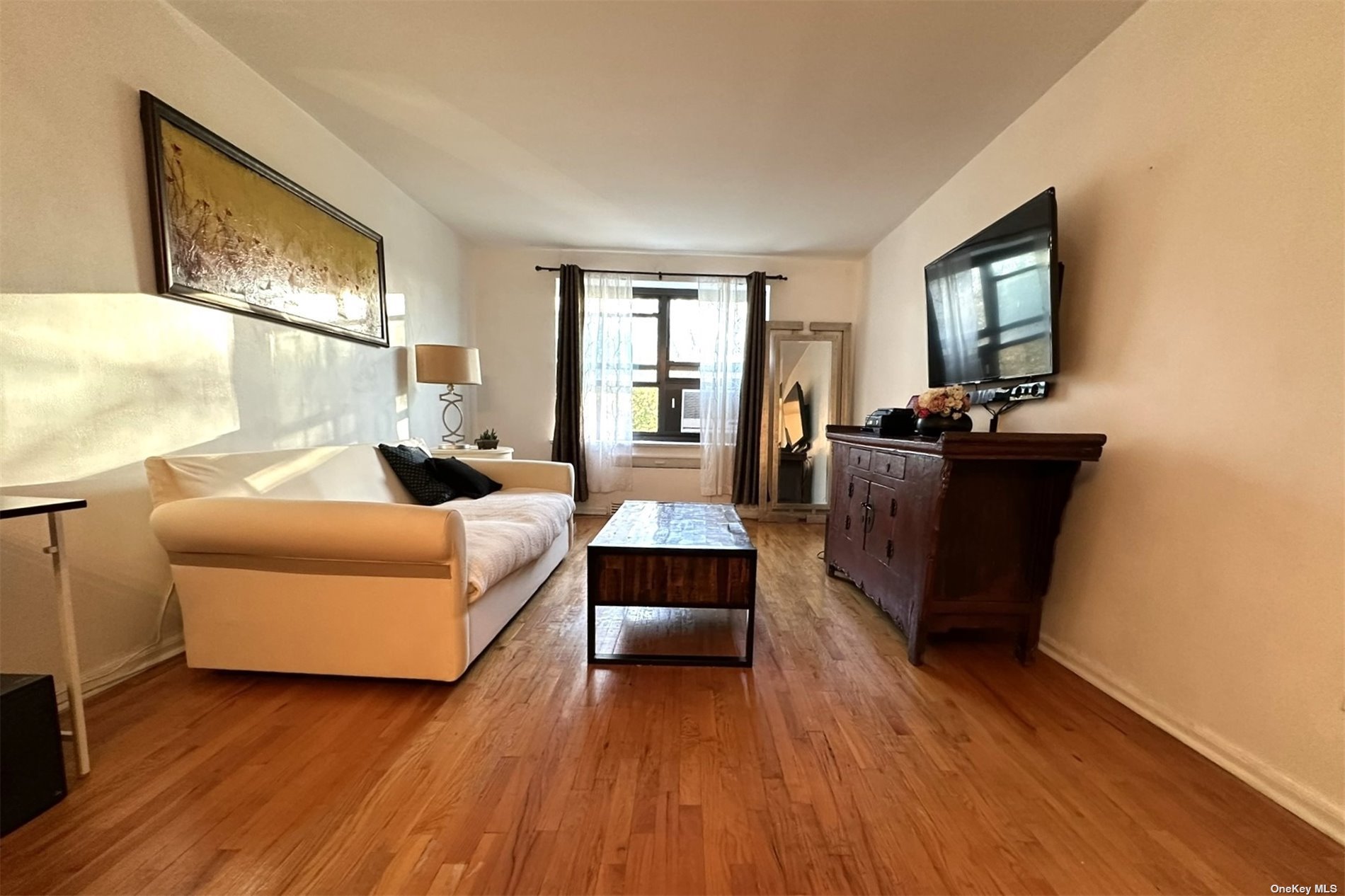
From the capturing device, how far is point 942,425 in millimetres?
1977

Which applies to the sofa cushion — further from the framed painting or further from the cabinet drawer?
the cabinet drawer

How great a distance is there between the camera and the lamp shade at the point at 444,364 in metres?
3.28

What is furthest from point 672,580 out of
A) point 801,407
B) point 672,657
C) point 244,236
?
point 801,407

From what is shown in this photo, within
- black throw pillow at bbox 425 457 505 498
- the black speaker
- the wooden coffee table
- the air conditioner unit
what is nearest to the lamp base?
black throw pillow at bbox 425 457 505 498

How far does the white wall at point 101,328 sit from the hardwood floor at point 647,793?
409 millimetres

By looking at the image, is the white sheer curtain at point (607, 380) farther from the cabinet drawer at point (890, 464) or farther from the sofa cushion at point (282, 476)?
the cabinet drawer at point (890, 464)

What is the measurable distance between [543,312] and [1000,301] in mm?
3621

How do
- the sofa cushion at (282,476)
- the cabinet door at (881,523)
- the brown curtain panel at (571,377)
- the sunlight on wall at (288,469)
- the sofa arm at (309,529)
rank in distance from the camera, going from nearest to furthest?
the sofa arm at (309,529) < the sofa cushion at (282,476) < the sunlight on wall at (288,469) < the cabinet door at (881,523) < the brown curtain panel at (571,377)

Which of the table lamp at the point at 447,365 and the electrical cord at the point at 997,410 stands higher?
the table lamp at the point at 447,365

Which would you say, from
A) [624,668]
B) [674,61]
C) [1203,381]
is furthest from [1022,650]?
[674,61]

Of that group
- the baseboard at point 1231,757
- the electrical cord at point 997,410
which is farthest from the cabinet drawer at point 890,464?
the baseboard at point 1231,757

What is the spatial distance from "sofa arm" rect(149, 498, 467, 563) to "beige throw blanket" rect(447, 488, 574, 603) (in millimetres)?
147

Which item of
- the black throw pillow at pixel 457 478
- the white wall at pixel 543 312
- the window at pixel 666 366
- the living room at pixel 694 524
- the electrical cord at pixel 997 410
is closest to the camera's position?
the living room at pixel 694 524

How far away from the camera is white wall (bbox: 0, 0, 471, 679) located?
1.39 m
